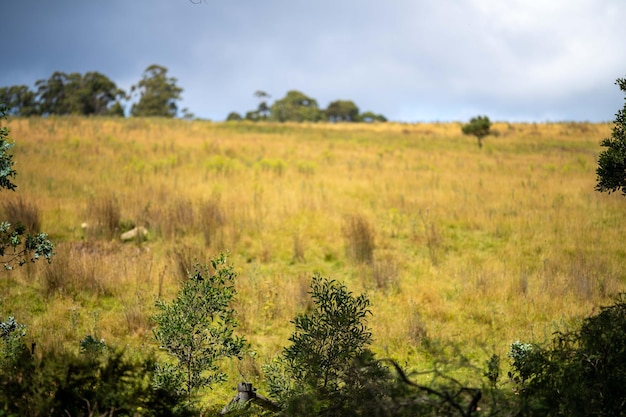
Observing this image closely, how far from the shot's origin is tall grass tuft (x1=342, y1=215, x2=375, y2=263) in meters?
8.38

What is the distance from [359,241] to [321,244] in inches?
36.8

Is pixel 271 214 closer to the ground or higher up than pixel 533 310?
higher up

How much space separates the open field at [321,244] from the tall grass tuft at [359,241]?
3 cm

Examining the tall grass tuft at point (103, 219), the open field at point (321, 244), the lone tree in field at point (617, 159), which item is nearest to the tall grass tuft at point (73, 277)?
the open field at point (321, 244)

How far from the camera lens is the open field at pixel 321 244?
600 centimetres

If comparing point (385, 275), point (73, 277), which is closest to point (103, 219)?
point (73, 277)

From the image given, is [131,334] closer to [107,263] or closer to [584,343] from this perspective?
[107,263]

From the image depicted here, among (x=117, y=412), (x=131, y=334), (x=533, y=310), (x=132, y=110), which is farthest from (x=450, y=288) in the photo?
(x=132, y=110)

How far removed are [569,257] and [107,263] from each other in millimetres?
8061

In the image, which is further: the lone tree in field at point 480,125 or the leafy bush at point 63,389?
the lone tree in field at point 480,125

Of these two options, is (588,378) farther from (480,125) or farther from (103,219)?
(480,125)

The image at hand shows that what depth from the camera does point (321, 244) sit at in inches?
365

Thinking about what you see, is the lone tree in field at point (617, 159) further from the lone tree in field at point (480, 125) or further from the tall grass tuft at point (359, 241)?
the lone tree in field at point (480, 125)

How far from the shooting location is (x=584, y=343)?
303cm
